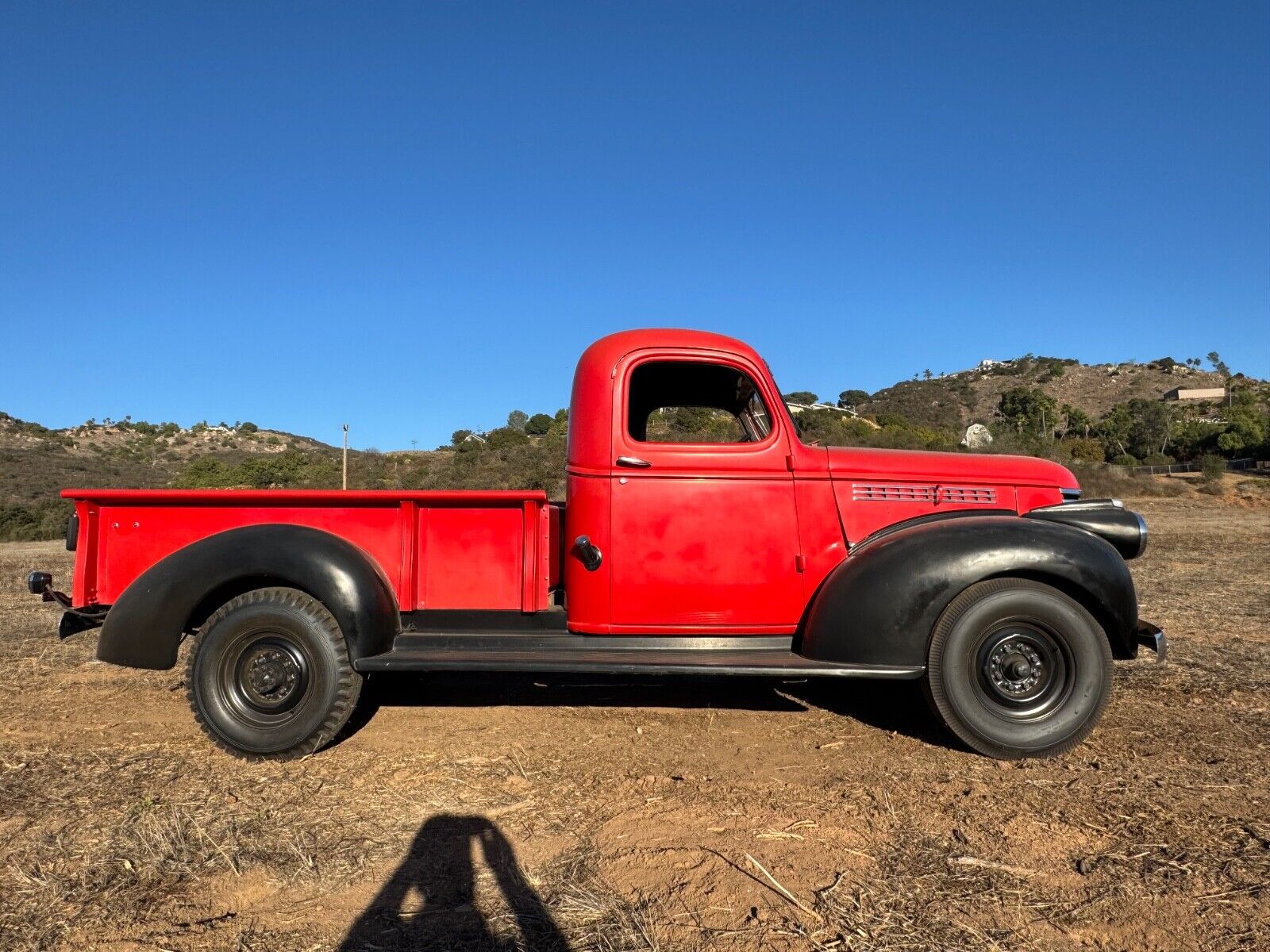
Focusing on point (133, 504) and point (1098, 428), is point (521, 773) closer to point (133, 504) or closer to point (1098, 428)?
point (133, 504)

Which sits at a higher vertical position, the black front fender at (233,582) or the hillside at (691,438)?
the hillside at (691,438)

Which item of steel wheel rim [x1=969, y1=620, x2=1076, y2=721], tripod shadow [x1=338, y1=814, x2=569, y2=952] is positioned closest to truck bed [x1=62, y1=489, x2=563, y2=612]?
tripod shadow [x1=338, y1=814, x2=569, y2=952]

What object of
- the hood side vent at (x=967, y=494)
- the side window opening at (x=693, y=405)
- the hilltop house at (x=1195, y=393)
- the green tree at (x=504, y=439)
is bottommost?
the hood side vent at (x=967, y=494)

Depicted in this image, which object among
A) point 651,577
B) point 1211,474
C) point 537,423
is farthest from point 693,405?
point 1211,474

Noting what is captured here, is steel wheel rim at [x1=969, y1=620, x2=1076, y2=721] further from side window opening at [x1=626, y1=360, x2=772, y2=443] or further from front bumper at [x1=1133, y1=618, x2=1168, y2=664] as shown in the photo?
side window opening at [x1=626, y1=360, x2=772, y2=443]

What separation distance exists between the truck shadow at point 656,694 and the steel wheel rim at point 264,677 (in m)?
0.52

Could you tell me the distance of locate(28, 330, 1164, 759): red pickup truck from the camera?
12.0ft

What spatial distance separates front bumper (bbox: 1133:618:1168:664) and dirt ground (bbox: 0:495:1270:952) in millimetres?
496

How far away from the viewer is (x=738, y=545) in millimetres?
3959

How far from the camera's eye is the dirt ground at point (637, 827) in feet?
7.68

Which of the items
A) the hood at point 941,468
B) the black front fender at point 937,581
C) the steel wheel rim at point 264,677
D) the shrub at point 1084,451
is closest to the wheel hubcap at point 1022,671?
the black front fender at point 937,581

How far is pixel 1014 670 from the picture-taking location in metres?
3.68

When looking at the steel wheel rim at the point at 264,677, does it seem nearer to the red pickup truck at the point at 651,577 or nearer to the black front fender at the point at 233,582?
the red pickup truck at the point at 651,577

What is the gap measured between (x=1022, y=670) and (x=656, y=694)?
2.11 metres
